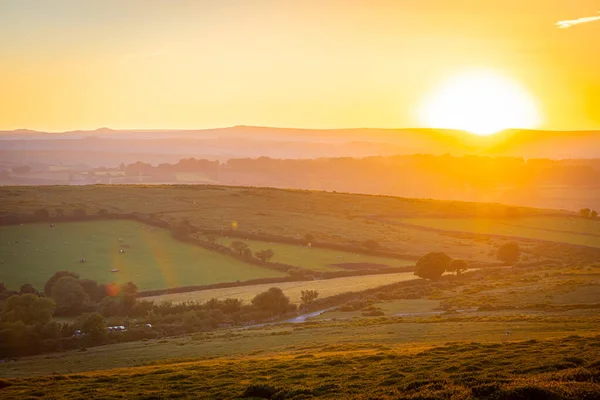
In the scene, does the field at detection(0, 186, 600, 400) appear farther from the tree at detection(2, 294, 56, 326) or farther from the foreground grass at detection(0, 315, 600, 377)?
the tree at detection(2, 294, 56, 326)

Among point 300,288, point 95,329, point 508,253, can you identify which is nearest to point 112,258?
point 300,288

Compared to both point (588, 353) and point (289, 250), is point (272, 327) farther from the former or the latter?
point (289, 250)

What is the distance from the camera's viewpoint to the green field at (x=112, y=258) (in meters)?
75.6

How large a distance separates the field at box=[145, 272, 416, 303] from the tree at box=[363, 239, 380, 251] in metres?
12.8

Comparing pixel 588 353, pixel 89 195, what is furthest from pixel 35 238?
pixel 588 353

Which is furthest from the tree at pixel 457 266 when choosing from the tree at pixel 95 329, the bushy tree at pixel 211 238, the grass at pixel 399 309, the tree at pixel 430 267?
the tree at pixel 95 329

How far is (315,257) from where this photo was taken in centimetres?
9125

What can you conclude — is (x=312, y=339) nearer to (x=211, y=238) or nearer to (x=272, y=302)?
(x=272, y=302)

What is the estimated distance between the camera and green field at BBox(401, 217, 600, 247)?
355 ft

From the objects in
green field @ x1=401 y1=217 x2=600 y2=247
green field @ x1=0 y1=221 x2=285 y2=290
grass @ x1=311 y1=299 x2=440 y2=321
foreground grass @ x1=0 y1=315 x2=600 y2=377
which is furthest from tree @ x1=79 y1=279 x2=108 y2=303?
green field @ x1=401 y1=217 x2=600 y2=247

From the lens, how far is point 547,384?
816 inches

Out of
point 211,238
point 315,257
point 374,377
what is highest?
point 211,238

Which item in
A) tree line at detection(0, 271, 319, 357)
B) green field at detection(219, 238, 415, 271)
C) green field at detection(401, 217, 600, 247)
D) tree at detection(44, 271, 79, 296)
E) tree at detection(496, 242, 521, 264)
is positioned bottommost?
tree line at detection(0, 271, 319, 357)

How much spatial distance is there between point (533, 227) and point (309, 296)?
64869mm
